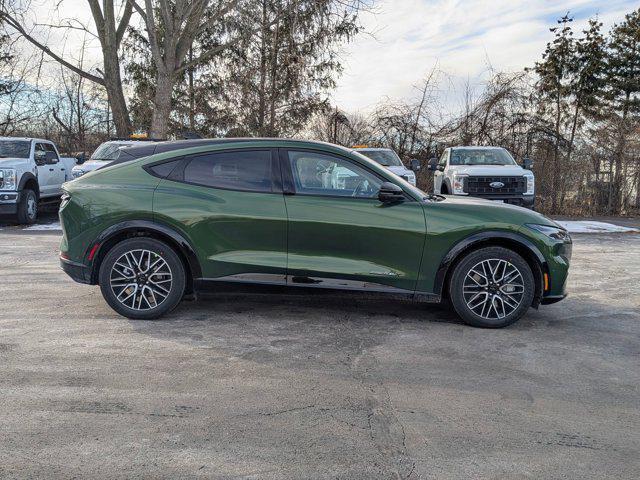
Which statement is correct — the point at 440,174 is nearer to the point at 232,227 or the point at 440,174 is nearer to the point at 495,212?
the point at 495,212

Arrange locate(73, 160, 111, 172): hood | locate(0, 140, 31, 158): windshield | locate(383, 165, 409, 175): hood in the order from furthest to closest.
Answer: locate(383, 165, 409, 175): hood → locate(0, 140, 31, 158): windshield → locate(73, 160, 111, 172): hood

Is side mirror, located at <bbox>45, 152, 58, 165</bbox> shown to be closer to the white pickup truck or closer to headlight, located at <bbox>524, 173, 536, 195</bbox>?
the white pickup truck

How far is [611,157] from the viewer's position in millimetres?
18594

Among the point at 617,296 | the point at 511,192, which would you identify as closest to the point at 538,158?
the point at 511,192

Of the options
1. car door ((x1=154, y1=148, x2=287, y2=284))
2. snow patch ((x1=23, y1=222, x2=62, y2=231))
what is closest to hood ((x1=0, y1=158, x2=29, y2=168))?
snow patch ((x1=23, y1=222, x2=62, y2=231))

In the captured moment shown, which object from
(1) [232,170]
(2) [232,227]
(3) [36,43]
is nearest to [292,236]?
(2) [232,227]

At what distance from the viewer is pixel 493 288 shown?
5512 mm

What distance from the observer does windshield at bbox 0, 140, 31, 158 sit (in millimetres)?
14102

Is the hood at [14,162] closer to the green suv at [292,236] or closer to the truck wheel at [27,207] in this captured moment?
the truck wheel at [27,207]

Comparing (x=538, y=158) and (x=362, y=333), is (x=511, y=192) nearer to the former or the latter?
(x=538, y=158)

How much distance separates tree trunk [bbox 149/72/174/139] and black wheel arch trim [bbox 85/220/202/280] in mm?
14850

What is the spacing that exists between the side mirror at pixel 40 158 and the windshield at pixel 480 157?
10139 millimetres

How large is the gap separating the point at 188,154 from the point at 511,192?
1053cm

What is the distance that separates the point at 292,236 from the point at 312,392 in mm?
1820
